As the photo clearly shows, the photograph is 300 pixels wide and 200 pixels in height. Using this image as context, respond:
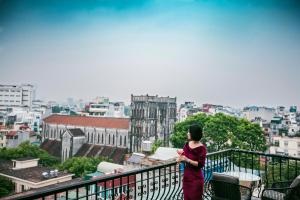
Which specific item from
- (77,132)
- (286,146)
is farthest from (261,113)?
(77,132)

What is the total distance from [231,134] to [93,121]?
28382 mm

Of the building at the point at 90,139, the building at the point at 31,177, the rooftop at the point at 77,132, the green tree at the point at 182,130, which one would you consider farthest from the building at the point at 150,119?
the building at the point at 31,177

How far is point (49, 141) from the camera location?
49.1 m

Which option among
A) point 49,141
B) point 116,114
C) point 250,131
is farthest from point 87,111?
point 250,131

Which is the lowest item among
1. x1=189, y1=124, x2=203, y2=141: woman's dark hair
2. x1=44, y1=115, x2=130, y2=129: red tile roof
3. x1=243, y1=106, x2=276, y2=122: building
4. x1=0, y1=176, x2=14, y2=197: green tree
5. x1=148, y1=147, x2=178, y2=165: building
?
x1=0, y1=176, x2=14, y2=197: green tree

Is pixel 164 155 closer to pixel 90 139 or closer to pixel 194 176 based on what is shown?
pixel 194 176

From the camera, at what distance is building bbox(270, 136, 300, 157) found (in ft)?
105

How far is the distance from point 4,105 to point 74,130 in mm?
47887

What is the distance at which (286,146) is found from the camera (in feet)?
108

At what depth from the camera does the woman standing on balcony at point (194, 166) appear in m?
3.08

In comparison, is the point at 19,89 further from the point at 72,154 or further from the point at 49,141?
the point at 72,154

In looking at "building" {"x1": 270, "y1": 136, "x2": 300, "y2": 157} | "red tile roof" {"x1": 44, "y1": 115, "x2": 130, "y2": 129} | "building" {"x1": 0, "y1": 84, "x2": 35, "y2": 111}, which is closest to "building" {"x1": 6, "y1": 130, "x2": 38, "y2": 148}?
"red tile roof" {"x1": 44, "y1": 115, "x2": 130, "y2": 129}

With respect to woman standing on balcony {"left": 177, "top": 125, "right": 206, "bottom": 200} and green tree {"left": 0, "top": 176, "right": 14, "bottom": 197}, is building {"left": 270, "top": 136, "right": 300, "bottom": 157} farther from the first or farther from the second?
woman standing on balcony {"left": 177, "top": 125, "right": 206, "bottom": 200}

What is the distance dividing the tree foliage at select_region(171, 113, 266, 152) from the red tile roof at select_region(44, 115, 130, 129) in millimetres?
19493
